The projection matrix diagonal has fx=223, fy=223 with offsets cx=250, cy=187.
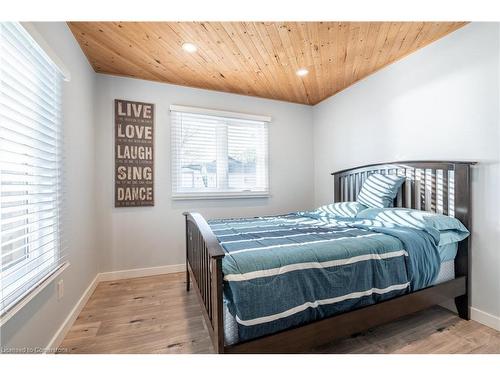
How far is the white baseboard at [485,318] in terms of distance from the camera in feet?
5.71

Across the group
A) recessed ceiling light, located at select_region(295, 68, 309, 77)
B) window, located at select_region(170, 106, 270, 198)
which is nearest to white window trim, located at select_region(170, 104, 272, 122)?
window, located at select_region(170, 106, 270, 198)

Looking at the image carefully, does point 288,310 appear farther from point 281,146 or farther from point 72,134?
point 281,146

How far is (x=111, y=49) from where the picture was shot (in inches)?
86.4

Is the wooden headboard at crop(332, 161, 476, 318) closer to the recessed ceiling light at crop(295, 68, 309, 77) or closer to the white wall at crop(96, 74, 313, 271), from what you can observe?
the recessed ceiling light at crop(295, 68, 309, 77)

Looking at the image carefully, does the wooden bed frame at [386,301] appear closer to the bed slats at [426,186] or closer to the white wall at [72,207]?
the bed slats at [426,186]

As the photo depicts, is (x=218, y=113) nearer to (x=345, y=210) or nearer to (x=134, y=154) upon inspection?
(x=134, y=154)

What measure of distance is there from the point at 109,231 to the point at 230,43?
252 centimetres

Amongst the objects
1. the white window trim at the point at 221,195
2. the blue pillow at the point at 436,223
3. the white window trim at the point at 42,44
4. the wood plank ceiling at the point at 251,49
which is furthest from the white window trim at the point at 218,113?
the blue pillow at the point at 436,223

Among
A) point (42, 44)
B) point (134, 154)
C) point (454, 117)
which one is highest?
point (42, 44)

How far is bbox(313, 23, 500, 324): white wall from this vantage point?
1755mm

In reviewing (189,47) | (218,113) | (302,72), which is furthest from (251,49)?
(218,113)

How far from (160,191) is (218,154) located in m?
0.95

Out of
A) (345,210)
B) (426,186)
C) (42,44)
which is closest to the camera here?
(42,44)

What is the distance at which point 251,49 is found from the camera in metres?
2.21
